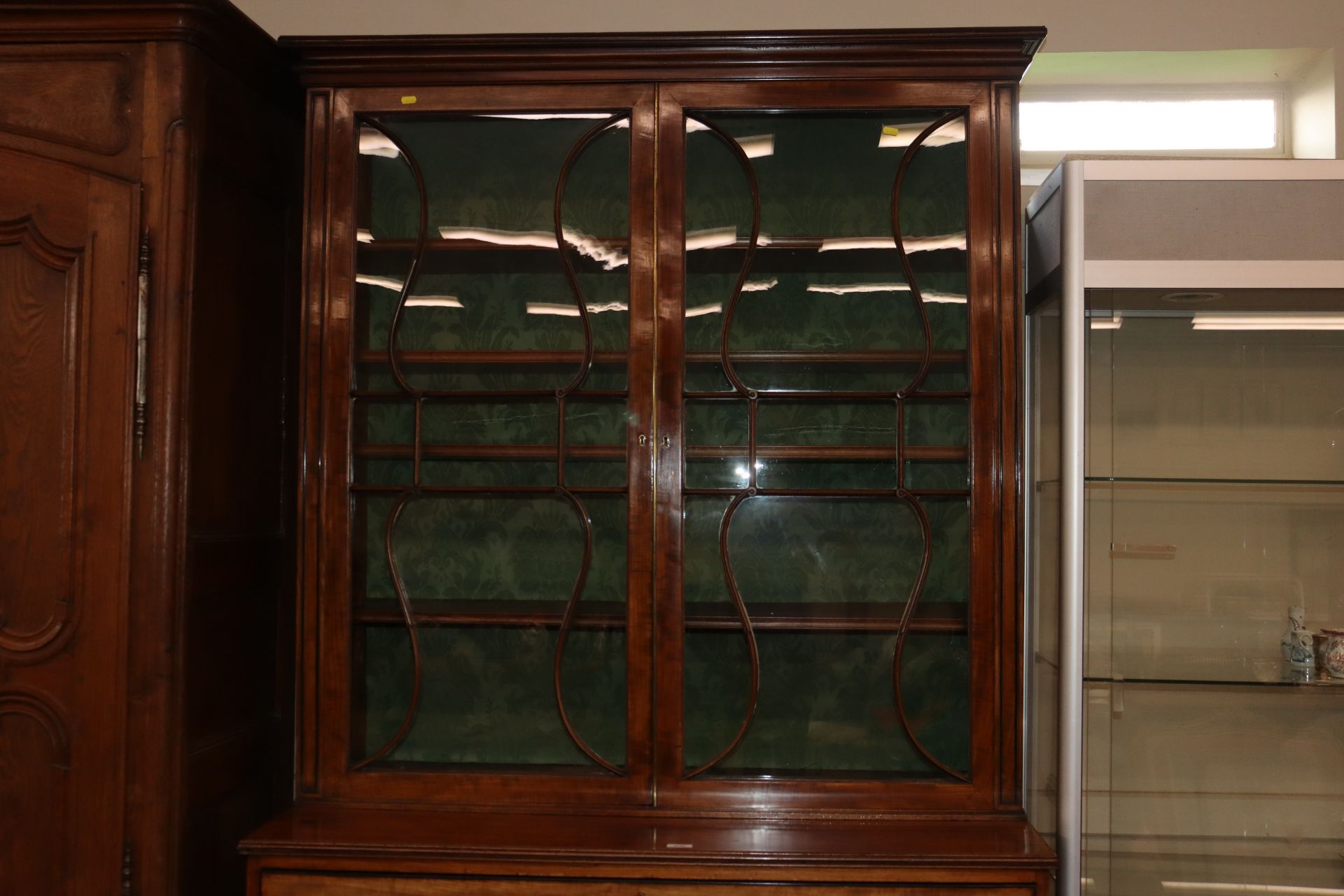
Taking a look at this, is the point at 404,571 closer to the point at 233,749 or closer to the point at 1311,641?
the point at 233,749

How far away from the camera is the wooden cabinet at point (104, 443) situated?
1.86 metres

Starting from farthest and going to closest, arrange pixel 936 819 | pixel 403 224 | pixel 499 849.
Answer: pixel 403 224 → pixel 936 819 → pixel 499 849

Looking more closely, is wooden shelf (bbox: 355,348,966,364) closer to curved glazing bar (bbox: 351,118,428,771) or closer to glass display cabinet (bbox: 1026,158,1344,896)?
curved glazing bar (bbox: 351,118,428,771)

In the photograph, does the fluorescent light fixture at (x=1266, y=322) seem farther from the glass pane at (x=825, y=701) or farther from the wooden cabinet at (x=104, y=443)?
the wooden cabinet at (x=104, y=443)

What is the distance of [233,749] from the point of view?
2072 mm

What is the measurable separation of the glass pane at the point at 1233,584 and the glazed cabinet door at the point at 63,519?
200 centimetres

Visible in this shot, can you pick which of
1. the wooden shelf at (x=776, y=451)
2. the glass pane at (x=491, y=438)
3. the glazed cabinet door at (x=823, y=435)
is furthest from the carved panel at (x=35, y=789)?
the glazed cabinet door at (x=823, y=435)

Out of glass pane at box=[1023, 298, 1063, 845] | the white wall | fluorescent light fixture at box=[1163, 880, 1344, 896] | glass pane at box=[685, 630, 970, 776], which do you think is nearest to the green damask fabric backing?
glass pane at box=[685, 630, 970, 776]

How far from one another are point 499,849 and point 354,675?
1.60 feet

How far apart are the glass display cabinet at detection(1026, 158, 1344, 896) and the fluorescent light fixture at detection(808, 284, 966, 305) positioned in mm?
222

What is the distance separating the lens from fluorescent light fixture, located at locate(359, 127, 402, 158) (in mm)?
2098

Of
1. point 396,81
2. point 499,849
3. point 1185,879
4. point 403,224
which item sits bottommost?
point 1185,879

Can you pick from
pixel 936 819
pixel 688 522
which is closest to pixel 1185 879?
pixel 936 819

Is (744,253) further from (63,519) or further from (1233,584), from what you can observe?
(63,519)
